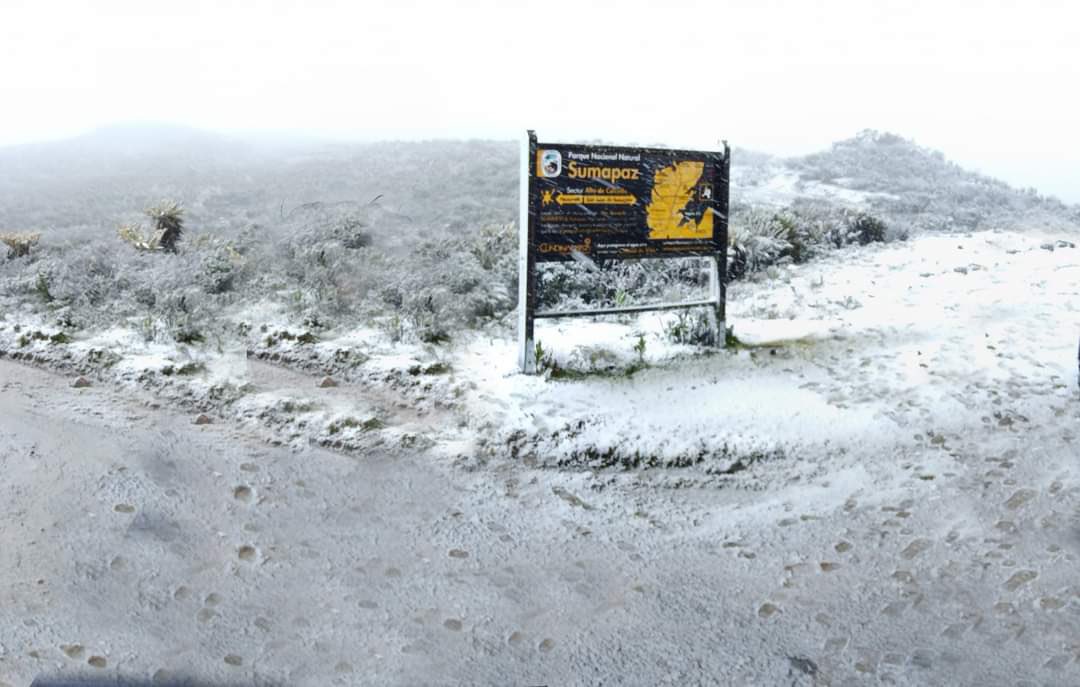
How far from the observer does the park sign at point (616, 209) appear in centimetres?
679

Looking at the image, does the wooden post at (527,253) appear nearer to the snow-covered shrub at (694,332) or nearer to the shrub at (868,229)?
the snow-covered shrub at (694,332)

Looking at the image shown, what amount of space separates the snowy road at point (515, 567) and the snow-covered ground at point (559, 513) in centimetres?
2

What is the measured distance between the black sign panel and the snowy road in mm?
2468

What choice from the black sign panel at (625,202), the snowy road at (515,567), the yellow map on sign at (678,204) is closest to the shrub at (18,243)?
the snowy road at (515,567)

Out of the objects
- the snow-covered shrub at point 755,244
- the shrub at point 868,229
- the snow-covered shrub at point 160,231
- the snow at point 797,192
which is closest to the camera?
the snow-covered shrub at point 160,231

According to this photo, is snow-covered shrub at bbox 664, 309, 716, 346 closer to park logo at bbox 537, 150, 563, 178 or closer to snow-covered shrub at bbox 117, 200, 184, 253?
park logo at bbox 537, 150, 563, 178

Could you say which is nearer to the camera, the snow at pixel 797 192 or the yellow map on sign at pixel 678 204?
the yellow map on sign at pixel 678 204

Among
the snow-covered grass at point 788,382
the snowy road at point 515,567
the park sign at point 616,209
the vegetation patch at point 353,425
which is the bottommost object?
the snowy road at point 515,567

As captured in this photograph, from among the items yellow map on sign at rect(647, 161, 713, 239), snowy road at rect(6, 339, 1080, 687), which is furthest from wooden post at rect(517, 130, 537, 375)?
snowy road at rect(6, 339, 1080, 687)

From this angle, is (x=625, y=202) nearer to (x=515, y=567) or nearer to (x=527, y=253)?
(x=527, y=253)

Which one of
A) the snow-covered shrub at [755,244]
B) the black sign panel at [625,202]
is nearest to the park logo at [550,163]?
the black sign panel at [625,202]

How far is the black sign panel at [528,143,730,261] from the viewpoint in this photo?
6.82 metres

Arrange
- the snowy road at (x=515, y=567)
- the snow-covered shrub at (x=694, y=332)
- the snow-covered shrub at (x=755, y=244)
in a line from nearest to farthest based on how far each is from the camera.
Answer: the snowy road at (x=515, y=567)
the snow-covered shrub at (x=694, y=332)
the snow-covered shrub at (x=755, y=244)

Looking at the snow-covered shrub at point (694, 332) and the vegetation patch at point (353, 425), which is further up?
the snow-covered shrub at point (694, 332)
